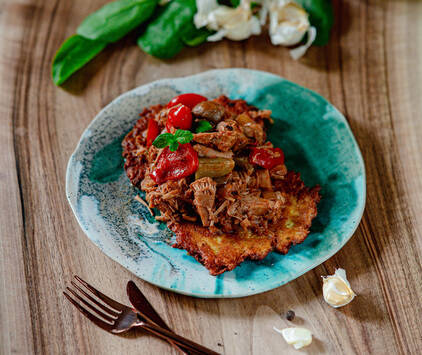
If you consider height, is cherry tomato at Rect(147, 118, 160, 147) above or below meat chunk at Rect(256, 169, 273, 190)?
above

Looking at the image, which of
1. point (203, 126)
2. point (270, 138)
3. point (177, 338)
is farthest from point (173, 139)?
point (177, 338)

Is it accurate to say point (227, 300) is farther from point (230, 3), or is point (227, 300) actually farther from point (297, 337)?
point (230, 3)

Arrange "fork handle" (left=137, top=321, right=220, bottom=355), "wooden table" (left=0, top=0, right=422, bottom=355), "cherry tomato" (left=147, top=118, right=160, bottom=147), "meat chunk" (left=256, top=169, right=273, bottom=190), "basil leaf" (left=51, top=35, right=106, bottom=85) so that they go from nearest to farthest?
"fork handle" (left=137, top=321, right=220, bottom=355) < "wooden table" (left=0, top=0, right=422, bottom=355) < "meat chunk" (left=256, top=169, right=273, bottom=190) < "cherry tomato" (left=147, top=118, right=160, bottom=147) < "basil leaf" (left=51, top=35, right=106, bottom=85)

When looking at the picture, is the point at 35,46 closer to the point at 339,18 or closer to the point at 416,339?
the point at 339,18

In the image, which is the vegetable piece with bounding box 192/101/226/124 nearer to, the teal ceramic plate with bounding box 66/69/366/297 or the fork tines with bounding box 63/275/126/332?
the teal ceramic plate with bounding box 66/69/366/297

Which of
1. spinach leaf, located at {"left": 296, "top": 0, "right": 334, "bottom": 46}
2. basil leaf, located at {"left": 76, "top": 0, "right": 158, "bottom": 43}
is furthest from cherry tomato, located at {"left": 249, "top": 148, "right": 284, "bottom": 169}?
basil leaf, located at {"left": 76, "top": 0, "right": 158, "bottom": 43}

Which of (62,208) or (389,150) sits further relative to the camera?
(389,150)

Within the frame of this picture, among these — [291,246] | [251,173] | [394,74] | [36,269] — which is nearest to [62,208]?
[36,269]
